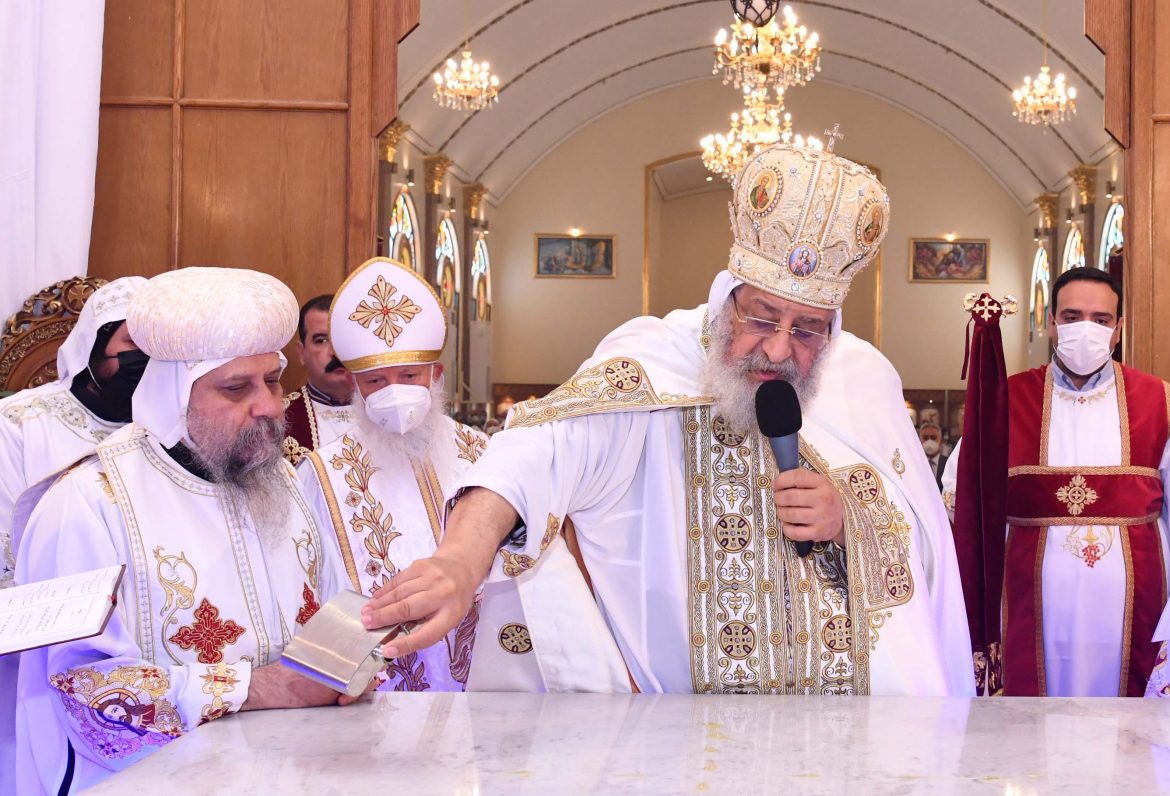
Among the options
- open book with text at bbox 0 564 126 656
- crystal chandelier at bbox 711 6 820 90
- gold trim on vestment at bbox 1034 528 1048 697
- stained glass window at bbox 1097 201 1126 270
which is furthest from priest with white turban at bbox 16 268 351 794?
stained glass window at bbox 1097 201 1126 270

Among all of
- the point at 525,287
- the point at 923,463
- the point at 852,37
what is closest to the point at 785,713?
the point at 923,463

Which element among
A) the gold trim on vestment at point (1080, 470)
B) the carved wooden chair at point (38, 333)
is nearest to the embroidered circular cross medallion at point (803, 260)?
the gold trim on vestment at point (1080, 470)

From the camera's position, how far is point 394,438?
3.73 m

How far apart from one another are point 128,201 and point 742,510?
308 centimetres

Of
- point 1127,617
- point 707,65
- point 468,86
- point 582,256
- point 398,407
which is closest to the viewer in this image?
point 398,407

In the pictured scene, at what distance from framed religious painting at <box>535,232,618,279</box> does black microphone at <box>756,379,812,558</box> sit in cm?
1843

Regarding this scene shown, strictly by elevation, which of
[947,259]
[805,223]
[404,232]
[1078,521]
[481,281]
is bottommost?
[1078,521]

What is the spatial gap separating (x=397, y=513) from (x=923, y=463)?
67.2 inches

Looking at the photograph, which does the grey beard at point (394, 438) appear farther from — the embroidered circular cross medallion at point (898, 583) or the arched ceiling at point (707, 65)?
the arched ceiling at point (707, 65)

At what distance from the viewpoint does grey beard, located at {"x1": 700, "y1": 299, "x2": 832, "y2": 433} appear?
7.43 feet

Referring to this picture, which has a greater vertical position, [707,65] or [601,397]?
[707,65]

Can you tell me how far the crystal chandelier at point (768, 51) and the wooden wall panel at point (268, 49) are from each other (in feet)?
23.9

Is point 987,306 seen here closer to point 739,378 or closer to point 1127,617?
point 1127,617

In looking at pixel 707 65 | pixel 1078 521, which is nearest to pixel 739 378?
pixel 1078 521
